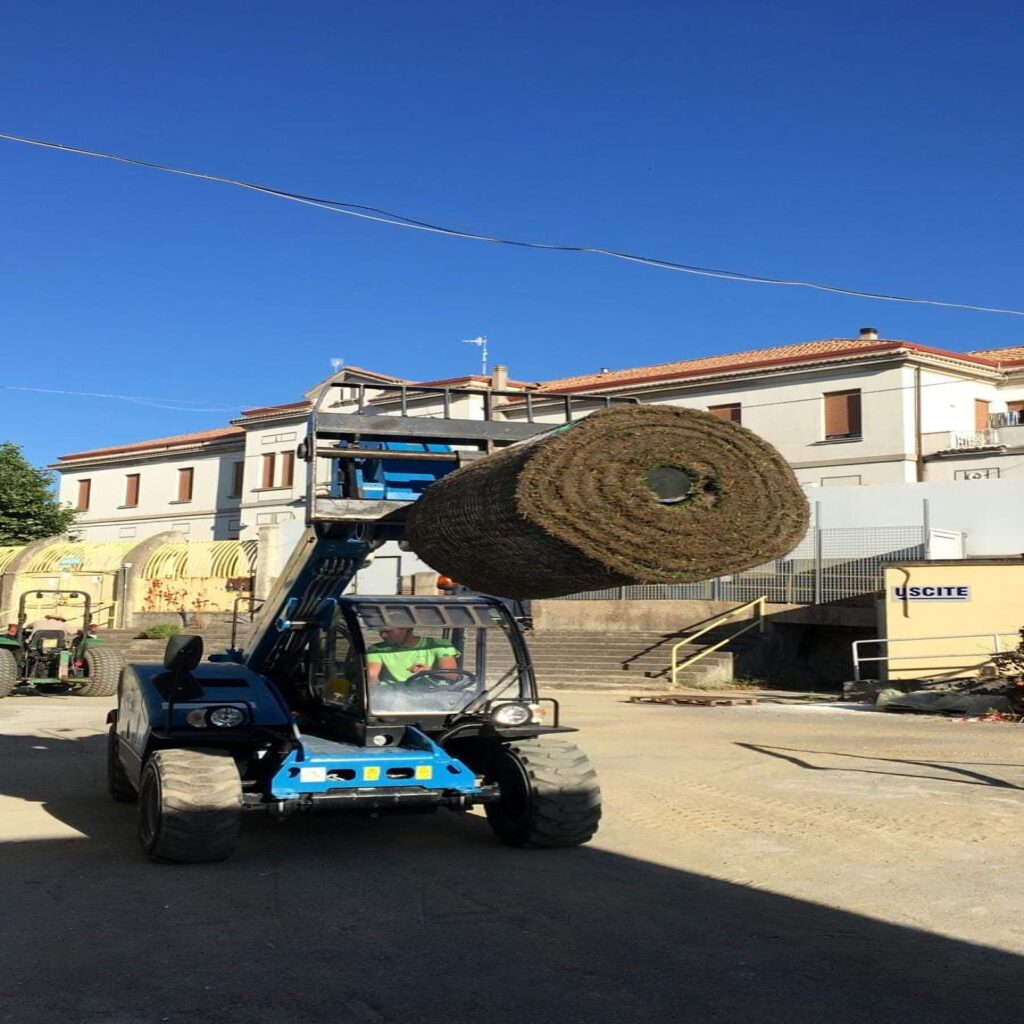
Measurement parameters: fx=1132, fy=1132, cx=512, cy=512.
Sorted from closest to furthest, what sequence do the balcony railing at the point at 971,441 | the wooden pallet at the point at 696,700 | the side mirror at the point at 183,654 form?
the side mirror at the point at 183,654, the wooden pallet at the point at 696,700, the balcony railing at the point at 971,441

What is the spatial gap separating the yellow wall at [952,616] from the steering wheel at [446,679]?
45.2 ft

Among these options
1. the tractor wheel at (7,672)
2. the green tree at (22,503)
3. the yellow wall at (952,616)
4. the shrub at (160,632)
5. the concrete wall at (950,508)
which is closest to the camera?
the tractor wheel at (7,672)

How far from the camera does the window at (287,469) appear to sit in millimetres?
46250

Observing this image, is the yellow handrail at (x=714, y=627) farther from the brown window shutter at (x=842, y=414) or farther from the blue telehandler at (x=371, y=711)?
the blue telehandler at (x=371, y=711)

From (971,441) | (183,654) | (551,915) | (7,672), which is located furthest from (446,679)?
→ (971,441)

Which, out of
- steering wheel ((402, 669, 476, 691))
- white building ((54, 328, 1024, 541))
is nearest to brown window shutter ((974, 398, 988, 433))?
white building ((54, 328, 1024, 541))

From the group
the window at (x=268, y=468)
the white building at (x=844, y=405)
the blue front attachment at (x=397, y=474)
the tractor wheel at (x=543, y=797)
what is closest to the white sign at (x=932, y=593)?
the white building at (x=844, y=405)

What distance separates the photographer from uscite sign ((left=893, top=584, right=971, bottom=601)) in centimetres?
2027

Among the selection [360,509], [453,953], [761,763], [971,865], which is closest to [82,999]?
[453,953]

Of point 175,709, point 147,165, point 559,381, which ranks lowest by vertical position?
point 175,709

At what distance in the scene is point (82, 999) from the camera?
4789 millimetres

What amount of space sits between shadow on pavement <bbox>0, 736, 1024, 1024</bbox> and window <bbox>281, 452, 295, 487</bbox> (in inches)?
1530

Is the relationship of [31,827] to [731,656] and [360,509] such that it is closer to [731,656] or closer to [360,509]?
[360,509]

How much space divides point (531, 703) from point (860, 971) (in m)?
3.38
